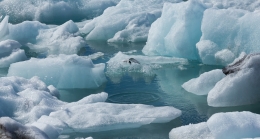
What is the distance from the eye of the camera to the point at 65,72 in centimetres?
633

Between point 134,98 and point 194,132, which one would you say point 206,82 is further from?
point 194,132

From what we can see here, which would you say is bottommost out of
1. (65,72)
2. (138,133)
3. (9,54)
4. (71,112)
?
(138,133)

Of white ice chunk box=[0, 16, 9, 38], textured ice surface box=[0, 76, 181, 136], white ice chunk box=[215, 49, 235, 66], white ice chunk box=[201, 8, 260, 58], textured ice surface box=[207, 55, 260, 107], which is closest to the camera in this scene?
textured ice surface box=[0, 76, 181, 136]

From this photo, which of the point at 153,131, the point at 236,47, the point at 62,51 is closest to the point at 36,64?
the point at 62,51

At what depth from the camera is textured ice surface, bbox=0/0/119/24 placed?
37.9ft

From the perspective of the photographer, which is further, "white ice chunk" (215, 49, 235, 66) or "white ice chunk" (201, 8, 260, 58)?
"white ice chunk" (215, 49, 235, 66)

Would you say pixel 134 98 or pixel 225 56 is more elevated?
pixel 225 56

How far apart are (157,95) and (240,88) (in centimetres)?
106

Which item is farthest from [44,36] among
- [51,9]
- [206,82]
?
[206,82]

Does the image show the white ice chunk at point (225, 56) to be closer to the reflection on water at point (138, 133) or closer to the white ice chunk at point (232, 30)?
the white ice chunk at point (232, 30)

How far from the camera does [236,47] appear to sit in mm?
6992

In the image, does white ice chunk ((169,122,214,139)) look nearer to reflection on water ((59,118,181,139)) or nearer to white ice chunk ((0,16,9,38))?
reflection on water ((59,118,181,139))

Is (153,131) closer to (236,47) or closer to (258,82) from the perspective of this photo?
(258,82)

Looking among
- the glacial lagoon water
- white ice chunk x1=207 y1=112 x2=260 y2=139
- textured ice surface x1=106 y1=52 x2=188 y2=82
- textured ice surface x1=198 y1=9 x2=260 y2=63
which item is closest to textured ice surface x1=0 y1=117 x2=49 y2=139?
the glacial lagoon water
